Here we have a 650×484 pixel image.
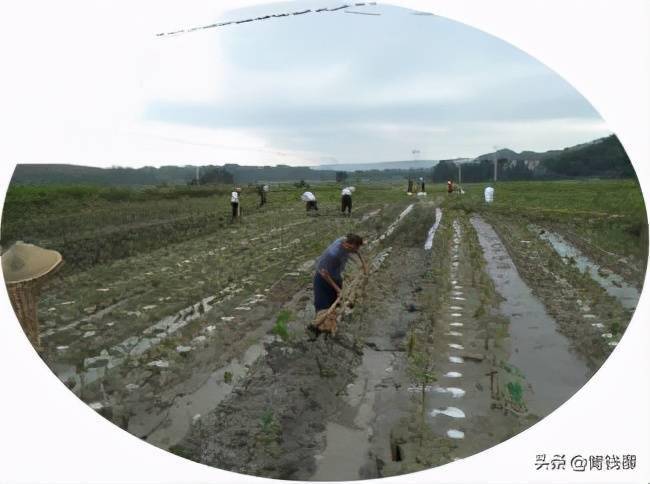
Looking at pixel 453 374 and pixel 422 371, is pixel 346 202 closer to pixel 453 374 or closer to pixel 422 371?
pixel 422 371

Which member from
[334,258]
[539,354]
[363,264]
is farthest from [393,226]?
[539,354]

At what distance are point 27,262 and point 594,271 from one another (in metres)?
5.17

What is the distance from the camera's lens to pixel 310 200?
16.6 feet

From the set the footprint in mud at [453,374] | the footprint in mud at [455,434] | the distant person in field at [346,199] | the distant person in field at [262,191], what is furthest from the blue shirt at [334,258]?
the footprint in mud at [455,434]

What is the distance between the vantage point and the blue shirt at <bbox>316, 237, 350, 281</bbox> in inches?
191

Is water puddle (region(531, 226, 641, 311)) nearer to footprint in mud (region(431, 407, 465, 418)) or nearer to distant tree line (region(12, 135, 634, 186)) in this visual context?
Result: distant tree line (region(12, 135, 634, 186))

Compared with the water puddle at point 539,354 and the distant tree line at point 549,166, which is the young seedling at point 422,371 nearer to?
the water puddle at point 539,354

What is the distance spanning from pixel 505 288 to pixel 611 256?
0.98 meters

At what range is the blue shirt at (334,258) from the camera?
4.85 meters

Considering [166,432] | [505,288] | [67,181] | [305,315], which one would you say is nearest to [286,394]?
[305,315]

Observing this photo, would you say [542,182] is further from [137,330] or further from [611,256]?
[137,330]

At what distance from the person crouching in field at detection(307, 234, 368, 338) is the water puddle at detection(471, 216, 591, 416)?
4.29 ft

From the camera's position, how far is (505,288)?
209 inches

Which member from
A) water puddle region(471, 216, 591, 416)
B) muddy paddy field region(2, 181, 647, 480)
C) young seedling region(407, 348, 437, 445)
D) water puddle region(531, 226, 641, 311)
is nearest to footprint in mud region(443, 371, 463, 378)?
muddy paddy field region(2, 181, 647, 480)
